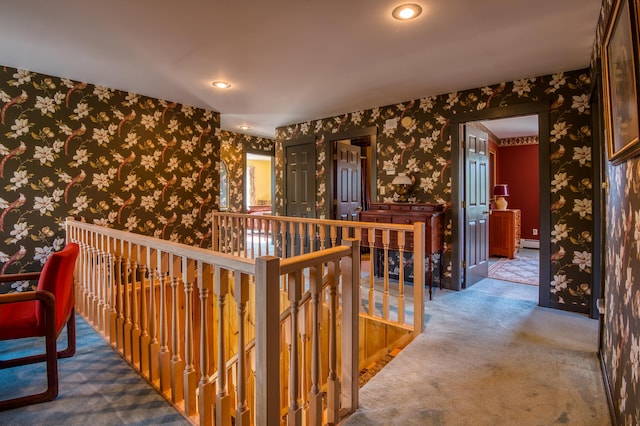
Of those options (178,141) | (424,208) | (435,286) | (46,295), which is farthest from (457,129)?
(46,295)

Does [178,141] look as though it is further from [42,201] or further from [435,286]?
[435,286]

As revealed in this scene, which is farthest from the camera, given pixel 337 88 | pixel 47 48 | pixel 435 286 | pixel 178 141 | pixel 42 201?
pixel 178 141

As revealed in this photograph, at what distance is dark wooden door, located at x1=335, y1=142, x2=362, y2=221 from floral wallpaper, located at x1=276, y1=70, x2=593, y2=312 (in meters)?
0.87

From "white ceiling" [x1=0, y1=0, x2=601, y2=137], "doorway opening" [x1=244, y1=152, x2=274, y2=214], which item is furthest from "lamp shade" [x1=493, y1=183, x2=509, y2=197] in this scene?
"doorway opening" [x1=244, y1=152, x2=274, y2=214]

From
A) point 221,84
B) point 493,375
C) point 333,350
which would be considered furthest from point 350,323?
point 221,84

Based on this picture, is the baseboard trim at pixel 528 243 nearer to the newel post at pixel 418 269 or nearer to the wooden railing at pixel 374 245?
the wooden railing at pixel 374 245

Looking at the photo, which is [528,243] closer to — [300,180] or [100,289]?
[300,180]

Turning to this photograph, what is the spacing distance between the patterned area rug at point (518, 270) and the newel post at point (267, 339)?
4.02 metres

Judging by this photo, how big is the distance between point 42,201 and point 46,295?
220 cm

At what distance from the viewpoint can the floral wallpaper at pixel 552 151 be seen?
3080 mm

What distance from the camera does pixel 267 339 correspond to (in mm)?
1146

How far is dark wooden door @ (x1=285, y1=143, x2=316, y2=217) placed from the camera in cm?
519

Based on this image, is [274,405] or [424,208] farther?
[424,208]

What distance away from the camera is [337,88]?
362cm
